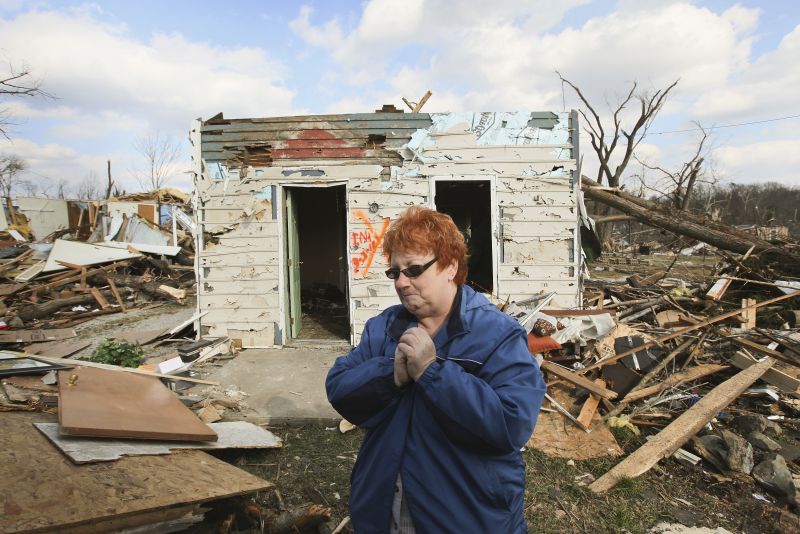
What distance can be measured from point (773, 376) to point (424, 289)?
5.71 m

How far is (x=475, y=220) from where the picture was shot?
34.1 ft

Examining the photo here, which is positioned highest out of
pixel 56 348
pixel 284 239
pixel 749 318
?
pixel 284 239

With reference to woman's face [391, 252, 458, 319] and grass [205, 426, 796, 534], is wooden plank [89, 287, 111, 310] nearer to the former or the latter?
grass [205, 426, 796, 534]

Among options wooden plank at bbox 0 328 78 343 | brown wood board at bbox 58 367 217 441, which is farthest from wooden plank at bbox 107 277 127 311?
brown wood board at bbox 58 367 217 441

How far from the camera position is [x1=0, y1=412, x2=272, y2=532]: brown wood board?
2027 millimetres

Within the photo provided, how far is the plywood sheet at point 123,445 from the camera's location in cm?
268

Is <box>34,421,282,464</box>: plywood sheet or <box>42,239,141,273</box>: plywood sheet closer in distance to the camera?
<box>34,421,282,464</box>: plywood sheet

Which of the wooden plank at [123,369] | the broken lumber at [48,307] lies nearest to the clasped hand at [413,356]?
the wooden plank at [123,369]

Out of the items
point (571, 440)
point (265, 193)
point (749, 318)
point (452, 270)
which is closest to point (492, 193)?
point (265, 193)

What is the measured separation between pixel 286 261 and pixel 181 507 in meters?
5.19

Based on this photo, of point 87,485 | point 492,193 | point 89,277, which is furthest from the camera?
point 89,277

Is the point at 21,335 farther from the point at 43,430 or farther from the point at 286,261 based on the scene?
the point at 43,430

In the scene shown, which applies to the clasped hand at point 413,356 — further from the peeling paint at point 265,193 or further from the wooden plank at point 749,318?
the wooden plank at point 749,318

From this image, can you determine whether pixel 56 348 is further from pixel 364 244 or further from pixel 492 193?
pixel 492 193
